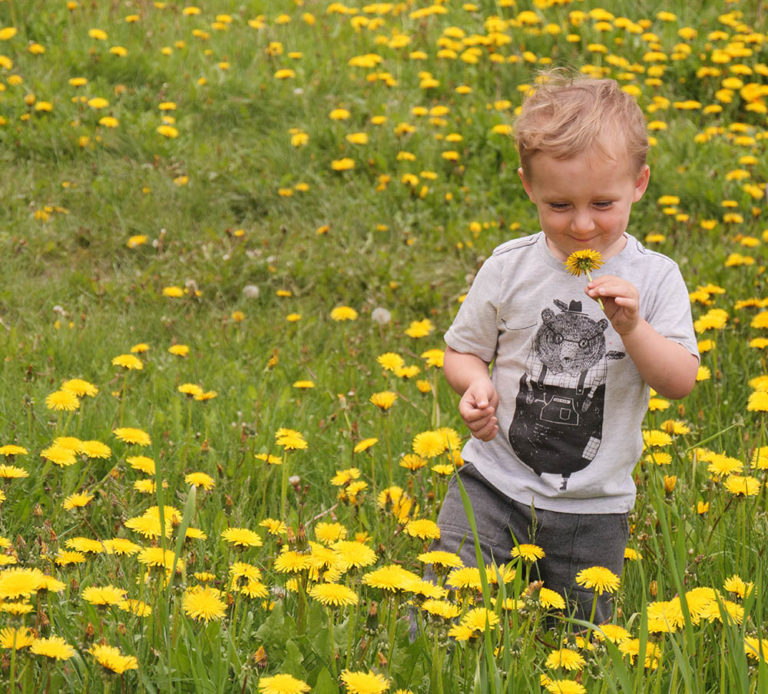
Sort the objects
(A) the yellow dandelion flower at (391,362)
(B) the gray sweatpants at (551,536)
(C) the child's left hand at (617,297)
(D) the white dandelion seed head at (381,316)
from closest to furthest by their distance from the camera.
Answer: (C) the child's left hand at (617,297) < (B) the gray sweatpants at (551,536) < (A) the yellow dandelion flower at (391,362) < (D) the white dandelion seed head at (381,316)

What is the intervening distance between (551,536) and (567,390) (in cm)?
33

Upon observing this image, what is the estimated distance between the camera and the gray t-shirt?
7.64 feet

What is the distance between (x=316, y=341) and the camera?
4242 mm

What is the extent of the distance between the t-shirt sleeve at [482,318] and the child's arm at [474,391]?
1.0 inches

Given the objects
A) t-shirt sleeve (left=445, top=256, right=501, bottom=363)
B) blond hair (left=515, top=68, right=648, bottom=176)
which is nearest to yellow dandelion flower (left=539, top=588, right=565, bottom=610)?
t-shirt sleeve (left=445, top=256, right=501, bottom=363)

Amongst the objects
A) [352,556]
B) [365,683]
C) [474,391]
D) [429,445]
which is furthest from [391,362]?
[365,683]

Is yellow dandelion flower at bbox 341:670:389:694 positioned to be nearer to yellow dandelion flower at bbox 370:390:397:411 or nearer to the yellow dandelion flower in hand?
the yellow dandelion flower in hand

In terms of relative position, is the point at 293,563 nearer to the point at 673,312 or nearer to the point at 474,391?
the point at 474,391

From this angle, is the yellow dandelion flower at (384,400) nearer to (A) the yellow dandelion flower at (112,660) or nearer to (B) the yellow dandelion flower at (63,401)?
(B) the yellow dandelion flower at (63,401)

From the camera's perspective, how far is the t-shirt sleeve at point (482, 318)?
96.3 inches

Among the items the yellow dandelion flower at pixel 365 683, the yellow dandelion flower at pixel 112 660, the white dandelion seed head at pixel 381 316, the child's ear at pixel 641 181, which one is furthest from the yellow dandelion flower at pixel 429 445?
the white dandelion seed head at pixel 381 316

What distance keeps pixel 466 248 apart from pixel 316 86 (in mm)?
1708

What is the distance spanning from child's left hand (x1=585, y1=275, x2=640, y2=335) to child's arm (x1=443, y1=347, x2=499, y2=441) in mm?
322

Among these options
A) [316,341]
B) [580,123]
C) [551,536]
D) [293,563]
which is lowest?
[316,341]
